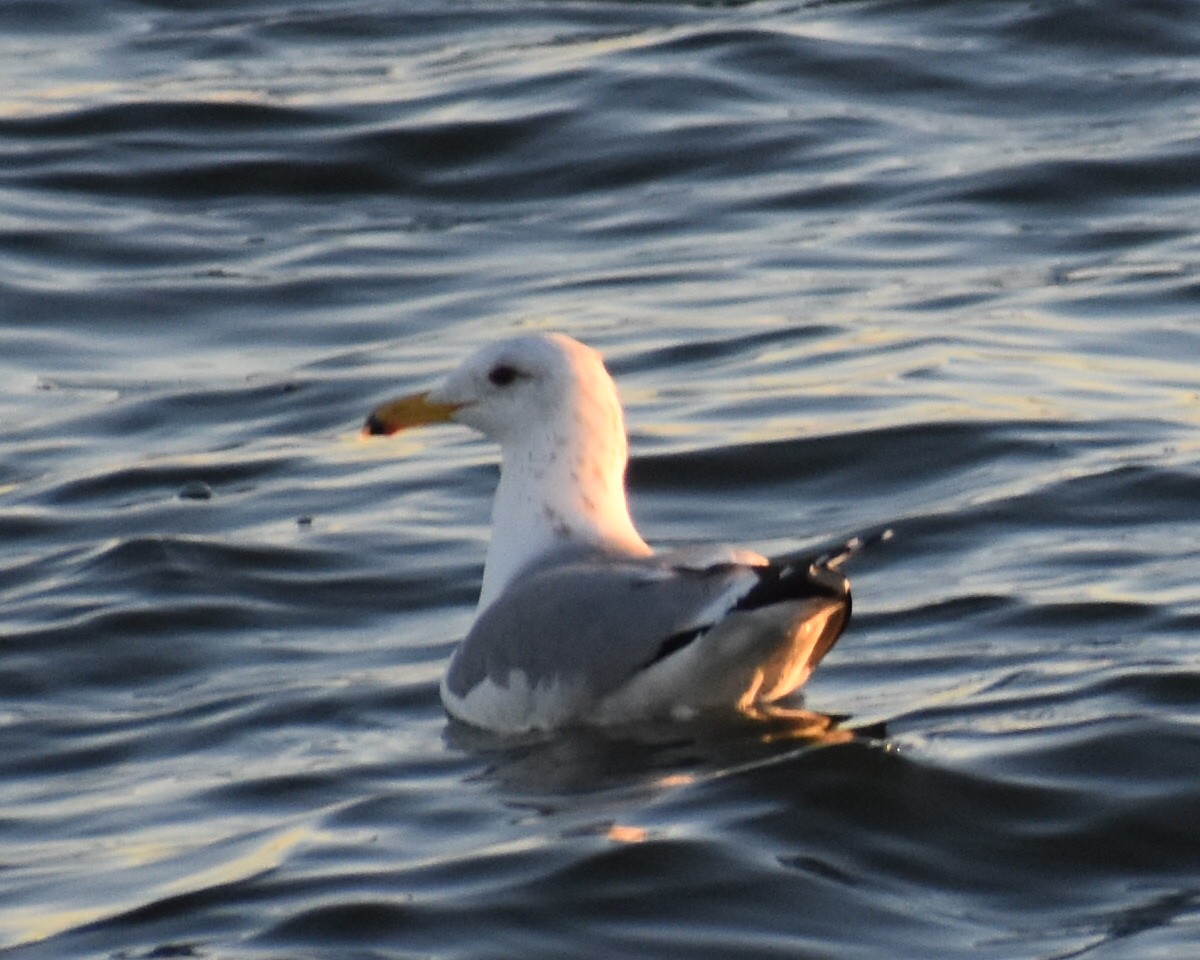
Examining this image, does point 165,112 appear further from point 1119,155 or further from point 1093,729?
point 1093,729

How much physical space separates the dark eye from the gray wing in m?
0.71

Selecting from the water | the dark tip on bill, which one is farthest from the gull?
the water

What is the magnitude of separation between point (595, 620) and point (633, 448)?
3785mm

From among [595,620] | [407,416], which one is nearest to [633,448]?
[407,416]

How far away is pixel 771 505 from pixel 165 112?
743cm

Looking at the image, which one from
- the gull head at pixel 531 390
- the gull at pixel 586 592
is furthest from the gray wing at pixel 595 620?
the gull head at pixel 531 390

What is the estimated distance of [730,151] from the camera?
15844 mm

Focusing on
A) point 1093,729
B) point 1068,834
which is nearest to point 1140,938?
point 1068,834

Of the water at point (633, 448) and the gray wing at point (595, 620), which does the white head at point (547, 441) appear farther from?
the water at point (633, 448)

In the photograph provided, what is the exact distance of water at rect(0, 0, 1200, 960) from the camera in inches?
252

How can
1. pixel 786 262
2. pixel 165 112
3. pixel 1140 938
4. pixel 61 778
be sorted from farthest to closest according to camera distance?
pixel 165 112 → pixel 786 262 → pixel 61 778 → pixel 1140 938

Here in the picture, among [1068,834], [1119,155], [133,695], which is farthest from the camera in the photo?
[1119,155]

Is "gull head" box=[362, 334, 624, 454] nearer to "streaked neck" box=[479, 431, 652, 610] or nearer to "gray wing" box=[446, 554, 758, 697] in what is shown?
"streaked neck" box=[479, 431, 652, 610]

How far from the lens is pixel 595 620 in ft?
23.6
